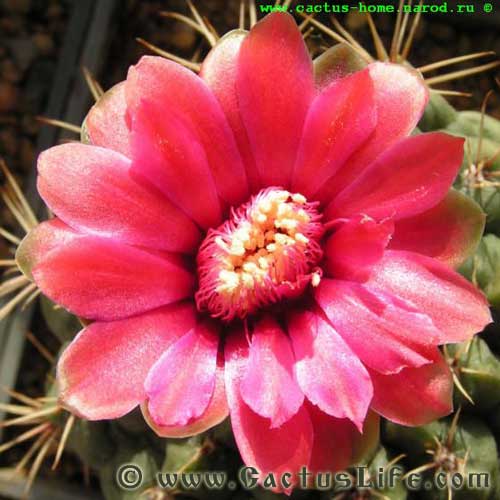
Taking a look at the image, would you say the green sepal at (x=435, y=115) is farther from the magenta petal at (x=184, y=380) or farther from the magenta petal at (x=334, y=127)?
the magenta petal at (x=184, y=380)

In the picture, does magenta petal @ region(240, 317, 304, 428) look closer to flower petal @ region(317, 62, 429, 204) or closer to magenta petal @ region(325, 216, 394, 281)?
magenta petal @ region(325, 216, 394, 281)

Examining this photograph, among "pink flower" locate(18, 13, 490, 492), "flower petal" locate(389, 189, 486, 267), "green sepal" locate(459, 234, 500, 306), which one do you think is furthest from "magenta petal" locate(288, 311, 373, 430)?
"green sepal" locate(459, 234, 500, 306)

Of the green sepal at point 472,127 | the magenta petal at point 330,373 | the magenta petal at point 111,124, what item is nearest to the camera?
the magenta petal at point 330,373

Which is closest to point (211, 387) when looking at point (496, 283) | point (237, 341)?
point (237, 341)

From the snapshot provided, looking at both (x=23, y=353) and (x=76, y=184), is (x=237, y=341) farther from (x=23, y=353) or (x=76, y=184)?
(x=23, y=353)

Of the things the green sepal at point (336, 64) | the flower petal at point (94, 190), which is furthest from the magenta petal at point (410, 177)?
the flower petal at point (94, 190)
